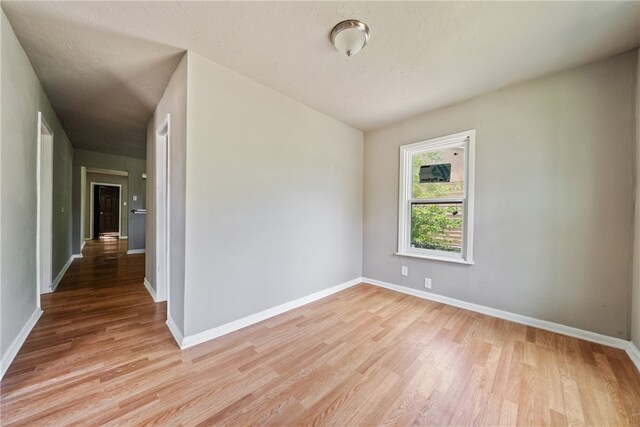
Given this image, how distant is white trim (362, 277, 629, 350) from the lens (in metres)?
1.98

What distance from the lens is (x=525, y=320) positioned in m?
2.35

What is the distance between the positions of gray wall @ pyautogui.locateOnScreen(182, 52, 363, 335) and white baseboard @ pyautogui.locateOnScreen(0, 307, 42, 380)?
108 centimetres

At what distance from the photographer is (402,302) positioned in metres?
2.94

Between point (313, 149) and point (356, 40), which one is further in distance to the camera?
point (313, 149)

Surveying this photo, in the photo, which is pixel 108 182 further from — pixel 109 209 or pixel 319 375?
pixel 319 375

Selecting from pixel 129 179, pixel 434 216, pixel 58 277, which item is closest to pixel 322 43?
pixel 434 216

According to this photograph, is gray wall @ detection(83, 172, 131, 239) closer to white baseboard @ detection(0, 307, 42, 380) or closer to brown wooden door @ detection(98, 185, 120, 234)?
brown wooden door @ detection(98, 185, 120, 234)

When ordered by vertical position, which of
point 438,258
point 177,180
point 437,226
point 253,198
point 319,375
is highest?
point 177,180

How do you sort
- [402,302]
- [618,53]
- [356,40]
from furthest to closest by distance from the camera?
1. [402,302]
2. [618,53]
3. [356,40]

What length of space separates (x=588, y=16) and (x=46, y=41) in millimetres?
3878

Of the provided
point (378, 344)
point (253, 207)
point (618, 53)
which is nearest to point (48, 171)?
point (253, 207)

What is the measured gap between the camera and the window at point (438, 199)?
278cm

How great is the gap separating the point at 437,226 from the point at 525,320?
49.6 inches

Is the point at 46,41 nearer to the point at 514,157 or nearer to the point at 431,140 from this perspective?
the point at 431,140
